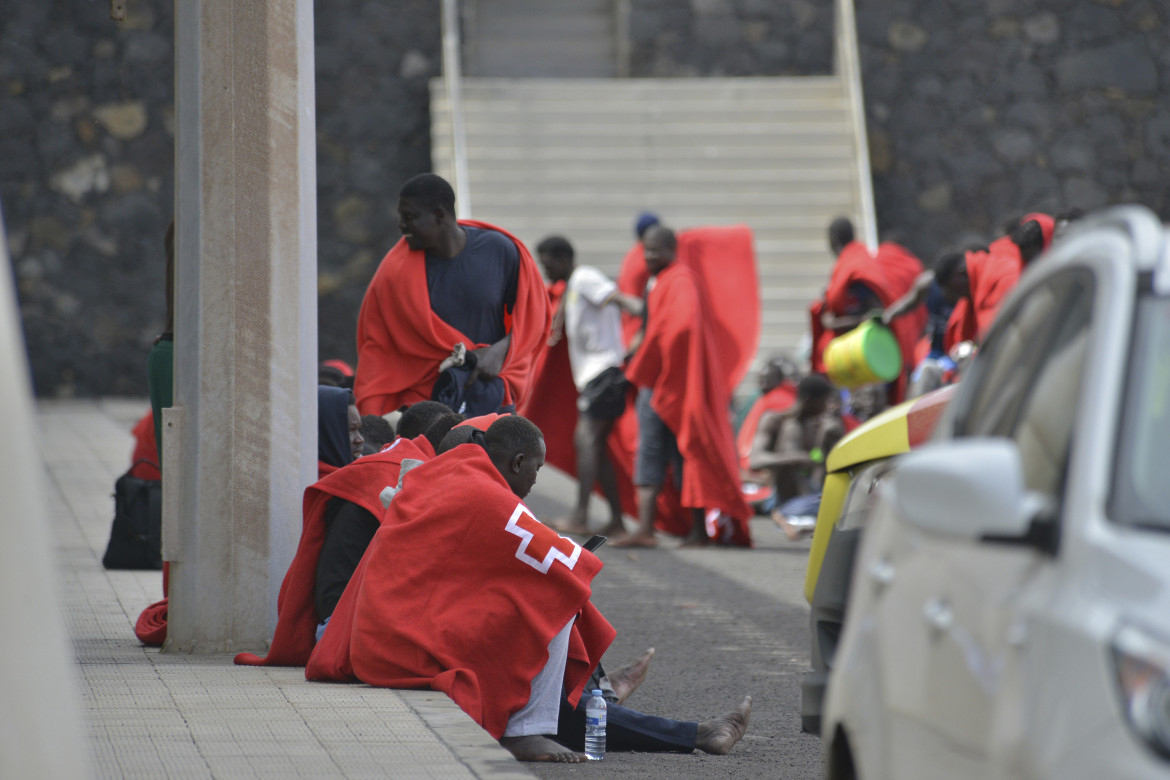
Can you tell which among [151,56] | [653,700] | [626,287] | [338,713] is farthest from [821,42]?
[338,713]

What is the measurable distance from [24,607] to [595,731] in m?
3.38

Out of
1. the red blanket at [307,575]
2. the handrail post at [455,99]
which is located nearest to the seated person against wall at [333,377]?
the red blanket at [307,575]

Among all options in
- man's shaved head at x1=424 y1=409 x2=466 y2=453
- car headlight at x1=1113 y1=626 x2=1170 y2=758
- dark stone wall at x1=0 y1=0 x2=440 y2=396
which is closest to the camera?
car headlight at x1=1113 y1=626 x2=1170 y2=758

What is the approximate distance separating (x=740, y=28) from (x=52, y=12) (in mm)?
7230

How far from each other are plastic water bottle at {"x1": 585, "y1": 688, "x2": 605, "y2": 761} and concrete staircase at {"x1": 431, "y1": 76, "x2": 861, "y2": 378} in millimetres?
11844

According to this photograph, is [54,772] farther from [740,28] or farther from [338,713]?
[740,28]

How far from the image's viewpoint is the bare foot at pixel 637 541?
10.3 m

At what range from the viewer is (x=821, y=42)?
756 inches

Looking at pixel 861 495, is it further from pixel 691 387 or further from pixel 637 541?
pixel 691 387

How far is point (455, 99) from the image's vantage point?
1766 cm

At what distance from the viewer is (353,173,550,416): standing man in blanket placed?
278 inches

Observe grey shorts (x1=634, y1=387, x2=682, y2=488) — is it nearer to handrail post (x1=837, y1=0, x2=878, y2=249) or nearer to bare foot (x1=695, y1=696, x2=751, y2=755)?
bare foot (x1=695, y1=696, x2=751, y2=755)

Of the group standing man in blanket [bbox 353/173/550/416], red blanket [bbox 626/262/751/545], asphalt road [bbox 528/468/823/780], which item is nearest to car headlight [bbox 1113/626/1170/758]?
asphalt road [bbox 528/468/823/780]

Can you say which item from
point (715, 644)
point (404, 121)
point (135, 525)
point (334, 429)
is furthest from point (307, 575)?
point (404, 121)
